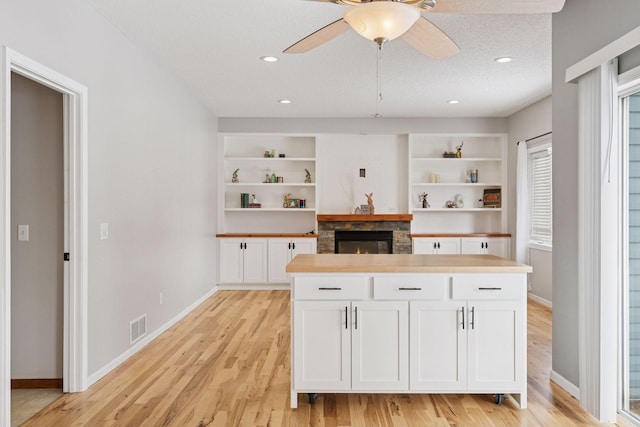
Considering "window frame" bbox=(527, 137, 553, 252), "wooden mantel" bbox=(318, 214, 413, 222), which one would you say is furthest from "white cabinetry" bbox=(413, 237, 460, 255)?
"window frame" bbox=(527, 137, 553, 252)

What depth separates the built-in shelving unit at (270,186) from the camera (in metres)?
7.32

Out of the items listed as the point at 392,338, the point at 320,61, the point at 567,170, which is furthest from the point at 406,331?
the point at 320,61

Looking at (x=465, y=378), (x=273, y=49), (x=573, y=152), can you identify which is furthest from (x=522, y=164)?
(x=465, y=378)

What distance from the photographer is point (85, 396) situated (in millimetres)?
2959

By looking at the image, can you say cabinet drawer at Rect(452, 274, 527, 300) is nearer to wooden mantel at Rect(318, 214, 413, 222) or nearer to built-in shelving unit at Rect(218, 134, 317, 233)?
wooden mantel at Rect(318, 214, 413, 222)

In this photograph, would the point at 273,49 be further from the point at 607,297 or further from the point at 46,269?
the point at 607,297

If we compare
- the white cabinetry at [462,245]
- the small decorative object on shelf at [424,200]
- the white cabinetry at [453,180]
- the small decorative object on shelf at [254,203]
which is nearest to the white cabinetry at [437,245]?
the white cabinetry at [462,245]

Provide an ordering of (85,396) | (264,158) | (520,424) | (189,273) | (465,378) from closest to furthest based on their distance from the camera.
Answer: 1. (520,424)
2. (465,378)
3. (85,396)
4. (189,273)
5. (264,158)

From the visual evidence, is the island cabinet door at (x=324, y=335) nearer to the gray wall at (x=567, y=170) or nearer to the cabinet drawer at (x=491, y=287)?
the cabinet drawer at (x=491, y=287)

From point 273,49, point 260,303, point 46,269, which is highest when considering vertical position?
point 273,49

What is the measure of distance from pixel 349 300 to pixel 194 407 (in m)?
1.17

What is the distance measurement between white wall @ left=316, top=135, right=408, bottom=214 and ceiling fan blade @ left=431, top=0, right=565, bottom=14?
5.11m

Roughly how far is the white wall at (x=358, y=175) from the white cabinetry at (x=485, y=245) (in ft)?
3.74

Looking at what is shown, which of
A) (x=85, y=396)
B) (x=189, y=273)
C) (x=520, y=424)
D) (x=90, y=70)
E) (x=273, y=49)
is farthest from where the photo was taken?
(x=189, y=273)
